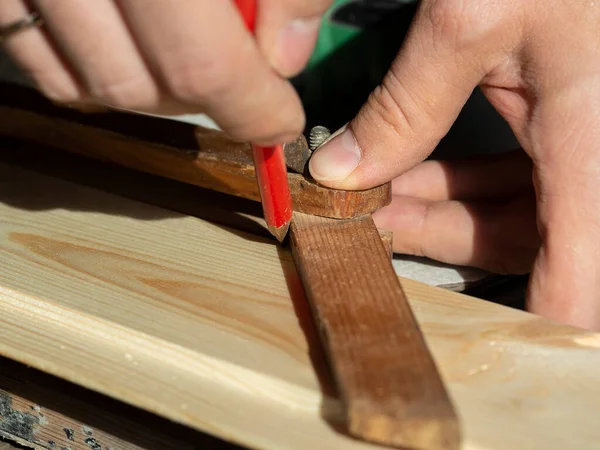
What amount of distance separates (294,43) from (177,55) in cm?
16

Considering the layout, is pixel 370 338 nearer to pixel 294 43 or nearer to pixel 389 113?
pixel 294 43

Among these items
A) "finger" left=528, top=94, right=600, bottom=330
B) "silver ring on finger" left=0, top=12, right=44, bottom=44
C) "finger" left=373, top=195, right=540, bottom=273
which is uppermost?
"silver ring on finger" left=0, top=12, right=44, bottom=44

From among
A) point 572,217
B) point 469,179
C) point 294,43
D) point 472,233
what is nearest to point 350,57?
point 469,179

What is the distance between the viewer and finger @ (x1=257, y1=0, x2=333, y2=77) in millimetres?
860

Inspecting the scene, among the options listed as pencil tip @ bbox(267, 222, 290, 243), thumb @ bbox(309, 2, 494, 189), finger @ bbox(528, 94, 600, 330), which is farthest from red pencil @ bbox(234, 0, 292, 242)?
finger @ bbox(528, 94, 600, 330)

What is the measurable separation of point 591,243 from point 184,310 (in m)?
0.75

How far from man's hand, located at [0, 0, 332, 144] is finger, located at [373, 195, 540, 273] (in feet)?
2.34

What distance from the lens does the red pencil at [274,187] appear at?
1134 mm

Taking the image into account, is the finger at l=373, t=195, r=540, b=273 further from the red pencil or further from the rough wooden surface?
the red pencil

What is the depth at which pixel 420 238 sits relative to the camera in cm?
160

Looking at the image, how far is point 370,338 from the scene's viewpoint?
930 mm

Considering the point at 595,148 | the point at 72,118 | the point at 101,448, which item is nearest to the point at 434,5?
the point at 595,148

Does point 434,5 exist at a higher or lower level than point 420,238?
higher

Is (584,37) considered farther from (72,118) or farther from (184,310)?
(72,118)
